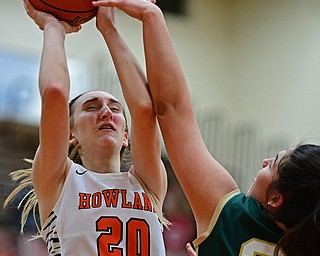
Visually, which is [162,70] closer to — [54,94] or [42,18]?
[54,94]

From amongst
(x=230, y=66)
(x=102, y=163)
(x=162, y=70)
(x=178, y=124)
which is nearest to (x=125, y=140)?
(x=102, y=163)

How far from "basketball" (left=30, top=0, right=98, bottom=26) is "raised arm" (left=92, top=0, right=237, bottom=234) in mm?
135

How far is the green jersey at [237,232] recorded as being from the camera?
2012mm

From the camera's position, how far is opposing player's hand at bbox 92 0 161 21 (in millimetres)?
2408

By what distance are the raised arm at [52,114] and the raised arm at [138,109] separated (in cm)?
14

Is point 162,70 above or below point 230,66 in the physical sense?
above

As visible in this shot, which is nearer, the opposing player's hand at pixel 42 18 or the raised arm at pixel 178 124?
the raised arm at pixel 178 124

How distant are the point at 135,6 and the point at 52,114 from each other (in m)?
0.42

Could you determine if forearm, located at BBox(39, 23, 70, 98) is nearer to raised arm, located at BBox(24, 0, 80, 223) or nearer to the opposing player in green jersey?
raised arm, located at BBox(24, 0, 80, 223)

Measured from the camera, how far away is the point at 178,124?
7.09 ft

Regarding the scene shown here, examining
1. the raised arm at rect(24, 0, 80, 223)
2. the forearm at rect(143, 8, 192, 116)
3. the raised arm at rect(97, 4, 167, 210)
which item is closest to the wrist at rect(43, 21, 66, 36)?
the raised arm at rect(24, 0, 80, 223)

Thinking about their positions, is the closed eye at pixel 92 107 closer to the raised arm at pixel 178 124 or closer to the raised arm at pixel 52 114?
the raised arm at pixel 52 114

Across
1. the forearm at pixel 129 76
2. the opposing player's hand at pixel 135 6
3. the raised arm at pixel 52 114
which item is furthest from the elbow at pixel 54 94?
the opposing player's hand at pixel 135 6

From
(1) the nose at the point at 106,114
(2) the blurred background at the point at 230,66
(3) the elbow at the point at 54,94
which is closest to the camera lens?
(3) the elbow at the point at 54,94
